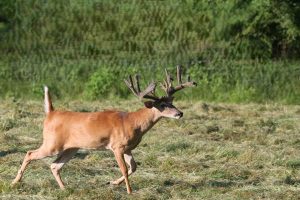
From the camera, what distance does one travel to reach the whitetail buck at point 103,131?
8617 millimetres

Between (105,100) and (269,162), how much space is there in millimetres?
8290

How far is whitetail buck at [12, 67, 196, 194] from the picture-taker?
28.3 ft

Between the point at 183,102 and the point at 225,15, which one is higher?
the point at 225,15

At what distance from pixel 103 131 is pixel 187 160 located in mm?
2572

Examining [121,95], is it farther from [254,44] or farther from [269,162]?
[269,162]

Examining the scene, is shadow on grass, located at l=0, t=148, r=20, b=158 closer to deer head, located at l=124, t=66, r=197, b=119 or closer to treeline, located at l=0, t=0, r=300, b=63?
deer head, located at l=124, t=66, r=197, b=119

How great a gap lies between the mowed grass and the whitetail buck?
1.13 feet

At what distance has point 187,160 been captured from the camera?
35.8 ft

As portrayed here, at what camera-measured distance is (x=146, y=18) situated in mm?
22844

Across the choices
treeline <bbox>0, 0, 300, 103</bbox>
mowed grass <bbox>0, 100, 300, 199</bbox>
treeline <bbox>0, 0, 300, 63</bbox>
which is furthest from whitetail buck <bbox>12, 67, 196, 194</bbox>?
treeline <bbox>0, 0, 300, 63</bbox>

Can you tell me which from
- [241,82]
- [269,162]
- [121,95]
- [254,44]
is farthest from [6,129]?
[254,44]

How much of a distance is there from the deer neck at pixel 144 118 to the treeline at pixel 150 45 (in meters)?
10.3

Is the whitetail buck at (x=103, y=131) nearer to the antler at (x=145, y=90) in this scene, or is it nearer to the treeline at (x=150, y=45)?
the antler at (x=145, y=90)

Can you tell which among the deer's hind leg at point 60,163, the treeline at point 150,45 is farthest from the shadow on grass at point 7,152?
the treeline at point 150,45
